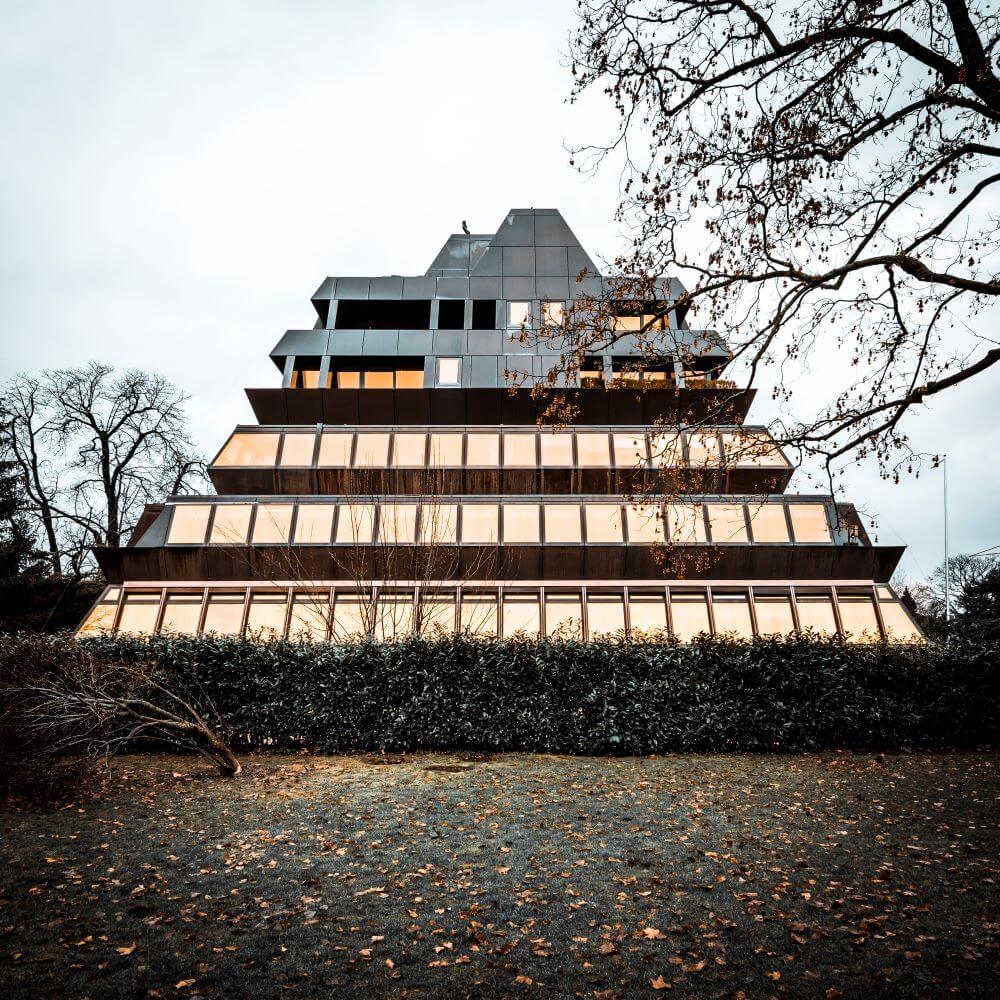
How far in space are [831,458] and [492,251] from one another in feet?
79.2

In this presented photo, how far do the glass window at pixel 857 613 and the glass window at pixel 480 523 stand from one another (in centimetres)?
1078

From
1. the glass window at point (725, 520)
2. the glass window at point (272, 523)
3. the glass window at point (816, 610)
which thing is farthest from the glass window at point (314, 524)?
the glass window at point (816, 610)

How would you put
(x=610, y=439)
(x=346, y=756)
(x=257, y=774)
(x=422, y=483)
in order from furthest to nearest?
(x=610, y=439), (x=422, y=483), (x=346, y=756), (x=257, y=774)

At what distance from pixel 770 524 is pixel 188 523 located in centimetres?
1863

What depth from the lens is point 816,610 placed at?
21.1 metres

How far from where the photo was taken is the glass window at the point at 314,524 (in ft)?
71.2

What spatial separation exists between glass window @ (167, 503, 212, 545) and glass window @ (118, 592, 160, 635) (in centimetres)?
185

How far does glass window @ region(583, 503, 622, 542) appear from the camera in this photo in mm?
21719

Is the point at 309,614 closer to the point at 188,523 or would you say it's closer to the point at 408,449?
the point at 188,523

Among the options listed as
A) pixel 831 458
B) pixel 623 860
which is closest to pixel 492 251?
pixel 831 458

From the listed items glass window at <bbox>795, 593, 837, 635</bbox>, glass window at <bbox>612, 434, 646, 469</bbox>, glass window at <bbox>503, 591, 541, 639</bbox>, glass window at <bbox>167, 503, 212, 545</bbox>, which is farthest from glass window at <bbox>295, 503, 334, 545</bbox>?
glass window at <bbox>795, 593, 837, 635</bbox>

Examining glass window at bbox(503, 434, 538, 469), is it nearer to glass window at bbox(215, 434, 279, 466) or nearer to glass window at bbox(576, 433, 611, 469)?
glass window at bbox(576, 433, 611, 469)

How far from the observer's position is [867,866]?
282 inches

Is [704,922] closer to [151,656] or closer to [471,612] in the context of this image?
[151,656]
